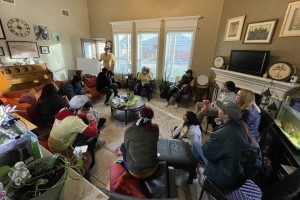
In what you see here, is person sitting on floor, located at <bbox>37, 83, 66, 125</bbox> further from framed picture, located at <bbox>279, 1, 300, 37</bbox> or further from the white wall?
framed picture, located at <bbox>279, 1, 300, 37</bbox>

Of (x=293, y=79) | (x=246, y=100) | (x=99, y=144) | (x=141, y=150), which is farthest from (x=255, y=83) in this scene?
(x=99, y=144)

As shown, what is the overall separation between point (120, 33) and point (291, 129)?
5279mm

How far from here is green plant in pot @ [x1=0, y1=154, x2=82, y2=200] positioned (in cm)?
55

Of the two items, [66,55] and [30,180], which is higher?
[66,55]

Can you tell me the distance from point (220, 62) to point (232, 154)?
3.07 metres

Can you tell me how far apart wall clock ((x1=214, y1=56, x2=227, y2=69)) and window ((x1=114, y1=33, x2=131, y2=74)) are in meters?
3.08

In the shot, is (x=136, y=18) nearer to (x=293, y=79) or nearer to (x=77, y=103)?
(x=77, y=103)

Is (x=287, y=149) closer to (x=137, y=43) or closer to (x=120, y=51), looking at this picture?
(x=137, y=43)

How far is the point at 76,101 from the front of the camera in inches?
70.7

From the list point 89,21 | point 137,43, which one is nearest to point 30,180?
point 137,43

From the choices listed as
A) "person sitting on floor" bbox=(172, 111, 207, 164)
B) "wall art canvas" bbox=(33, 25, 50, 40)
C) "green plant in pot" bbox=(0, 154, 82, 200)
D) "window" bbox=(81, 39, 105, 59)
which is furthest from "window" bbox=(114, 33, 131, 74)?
"green plant in pot" bbox=(0, 154, 82, 200)

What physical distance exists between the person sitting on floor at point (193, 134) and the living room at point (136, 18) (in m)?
1.34

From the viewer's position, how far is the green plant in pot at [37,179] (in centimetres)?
55

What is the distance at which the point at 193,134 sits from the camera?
1.83 meters
